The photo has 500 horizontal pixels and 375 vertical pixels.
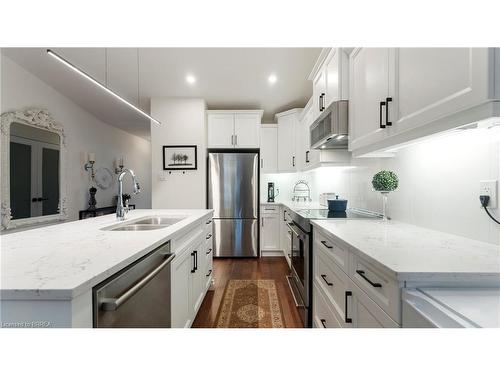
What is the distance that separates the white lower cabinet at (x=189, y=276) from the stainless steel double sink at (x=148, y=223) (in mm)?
296

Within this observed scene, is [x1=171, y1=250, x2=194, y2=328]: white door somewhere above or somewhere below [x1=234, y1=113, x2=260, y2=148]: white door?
below

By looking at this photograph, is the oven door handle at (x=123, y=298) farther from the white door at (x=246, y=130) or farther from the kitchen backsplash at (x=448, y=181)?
the white door at (x=246, y=130)

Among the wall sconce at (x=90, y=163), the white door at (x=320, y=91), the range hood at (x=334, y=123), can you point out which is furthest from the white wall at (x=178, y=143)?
the range hood at (x=334, y=123)

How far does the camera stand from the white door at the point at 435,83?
0.72 metres

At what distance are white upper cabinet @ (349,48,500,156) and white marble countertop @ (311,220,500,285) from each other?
0.49 metres

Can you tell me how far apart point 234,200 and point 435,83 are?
3027 mm

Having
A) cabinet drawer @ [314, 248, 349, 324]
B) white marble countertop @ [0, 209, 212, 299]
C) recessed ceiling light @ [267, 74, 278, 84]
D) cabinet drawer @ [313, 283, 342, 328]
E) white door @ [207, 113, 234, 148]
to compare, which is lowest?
cabinet drawer @ [313, 283, 342, 328]

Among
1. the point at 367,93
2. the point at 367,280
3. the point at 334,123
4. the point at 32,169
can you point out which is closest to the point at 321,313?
the point at 367,280

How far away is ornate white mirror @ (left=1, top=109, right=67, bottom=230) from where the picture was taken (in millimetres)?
2820

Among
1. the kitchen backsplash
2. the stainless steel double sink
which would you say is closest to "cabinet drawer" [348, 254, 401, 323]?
the kitchen backsplash

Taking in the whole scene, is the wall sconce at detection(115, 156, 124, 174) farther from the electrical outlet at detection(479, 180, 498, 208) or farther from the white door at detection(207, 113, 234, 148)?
the electrical outlet at detection(479, 180, 498, 208)

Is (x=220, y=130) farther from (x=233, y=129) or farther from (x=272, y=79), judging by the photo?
(x=272, y=79)

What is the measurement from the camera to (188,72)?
2.97m
